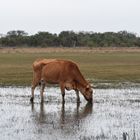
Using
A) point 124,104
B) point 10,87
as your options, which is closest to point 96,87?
point 10,87

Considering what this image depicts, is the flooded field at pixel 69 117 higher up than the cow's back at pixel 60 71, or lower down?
lower down

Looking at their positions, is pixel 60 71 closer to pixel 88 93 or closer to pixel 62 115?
pixel 88 93

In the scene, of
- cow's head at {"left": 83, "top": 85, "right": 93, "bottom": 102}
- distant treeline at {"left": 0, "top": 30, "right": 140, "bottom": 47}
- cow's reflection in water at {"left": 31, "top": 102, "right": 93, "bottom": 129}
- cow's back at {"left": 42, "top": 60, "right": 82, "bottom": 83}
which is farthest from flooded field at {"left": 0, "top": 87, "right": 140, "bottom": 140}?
distant treeline at {"left": 0, "top": 30, "right": 140, "bottom": 47}

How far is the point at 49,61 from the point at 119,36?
117 metres

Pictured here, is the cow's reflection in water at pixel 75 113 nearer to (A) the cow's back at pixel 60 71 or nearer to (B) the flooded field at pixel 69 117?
(B) the flooded field at pixel 69 117

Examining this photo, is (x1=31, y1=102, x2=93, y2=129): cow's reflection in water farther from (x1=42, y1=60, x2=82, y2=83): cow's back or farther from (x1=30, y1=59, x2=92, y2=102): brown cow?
(x1=42, y1=60, x2=82, y2=83): cow's back

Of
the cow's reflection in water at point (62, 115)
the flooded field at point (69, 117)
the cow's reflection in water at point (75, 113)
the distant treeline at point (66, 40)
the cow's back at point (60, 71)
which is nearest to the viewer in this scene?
the flooded field at point (69, 117)

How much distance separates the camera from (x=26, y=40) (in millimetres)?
127875

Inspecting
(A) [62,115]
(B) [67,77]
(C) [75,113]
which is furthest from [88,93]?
(A) [62,115]

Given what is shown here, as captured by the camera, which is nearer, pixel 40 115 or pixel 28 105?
pixel 40 115

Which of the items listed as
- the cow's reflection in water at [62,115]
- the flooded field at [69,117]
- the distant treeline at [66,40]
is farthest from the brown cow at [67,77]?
the distant treeline at [66,40]

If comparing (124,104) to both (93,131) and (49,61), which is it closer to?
(49,61)

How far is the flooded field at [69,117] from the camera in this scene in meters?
14.1

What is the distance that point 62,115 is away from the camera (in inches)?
708
